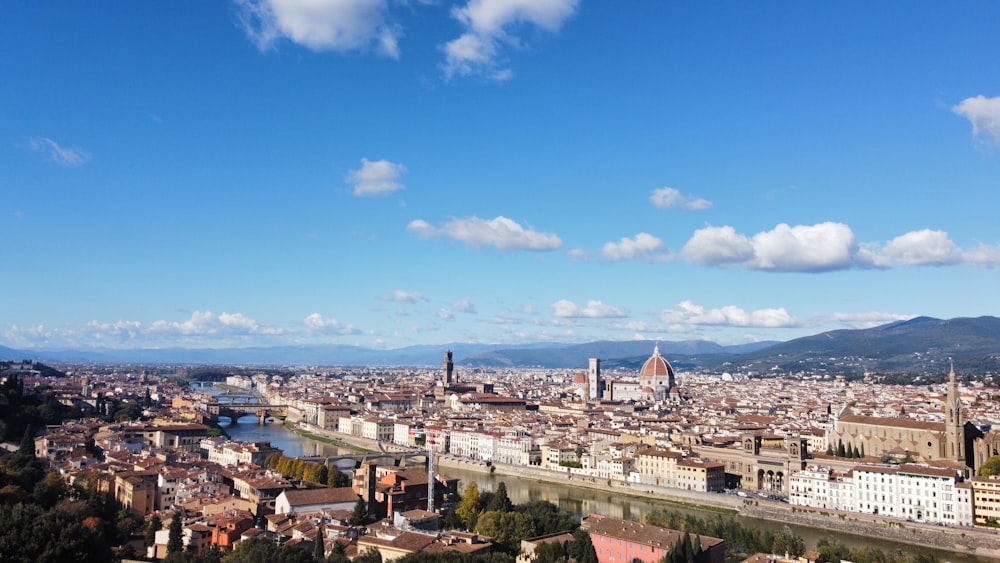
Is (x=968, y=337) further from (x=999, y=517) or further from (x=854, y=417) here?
(x=999, y=517)

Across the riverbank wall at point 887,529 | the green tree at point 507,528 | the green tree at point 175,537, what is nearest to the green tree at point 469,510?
the green tree at point 507,528

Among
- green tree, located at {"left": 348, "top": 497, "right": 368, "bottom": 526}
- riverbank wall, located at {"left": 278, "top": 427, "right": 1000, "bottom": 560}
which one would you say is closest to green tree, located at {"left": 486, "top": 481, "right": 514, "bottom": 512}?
green tree, located at {"left": 348, "top": 497, "right": 368, "bottom": 526}

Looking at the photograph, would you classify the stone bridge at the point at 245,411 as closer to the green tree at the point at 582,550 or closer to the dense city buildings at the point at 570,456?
the dense city buildings at the point at 570,456

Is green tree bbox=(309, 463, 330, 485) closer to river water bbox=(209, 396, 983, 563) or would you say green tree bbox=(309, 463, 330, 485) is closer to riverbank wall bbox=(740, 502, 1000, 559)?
river water bbox=(209, 396, 983, 563)

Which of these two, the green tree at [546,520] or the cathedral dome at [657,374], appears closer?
the green tree at [546,520]

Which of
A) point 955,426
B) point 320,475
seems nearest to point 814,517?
point 955,426

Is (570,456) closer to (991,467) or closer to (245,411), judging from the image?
(991,467)

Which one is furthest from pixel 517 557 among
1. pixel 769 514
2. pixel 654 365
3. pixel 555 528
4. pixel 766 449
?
pixel 654 365

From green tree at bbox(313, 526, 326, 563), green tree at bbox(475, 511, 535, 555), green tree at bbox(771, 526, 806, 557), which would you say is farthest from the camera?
green tree at bbox(475, 511, 535, 555)

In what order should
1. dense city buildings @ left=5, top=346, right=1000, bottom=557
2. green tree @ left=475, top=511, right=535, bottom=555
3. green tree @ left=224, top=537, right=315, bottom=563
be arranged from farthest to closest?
dense city buildings @ left=5, top=346, right=1000, bottom=557 < green tree @ left=475, top=511, right=535, bottom=555 < green tree @ left=224, top=537, right=315, bottom=563

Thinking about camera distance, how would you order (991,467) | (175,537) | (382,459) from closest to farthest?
1. (175,537)
2. (991,467)
3. (382,459)

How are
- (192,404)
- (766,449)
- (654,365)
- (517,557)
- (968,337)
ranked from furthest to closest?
(968,337) < (654,365) < (192,404) < (766,449) < (517,557)
